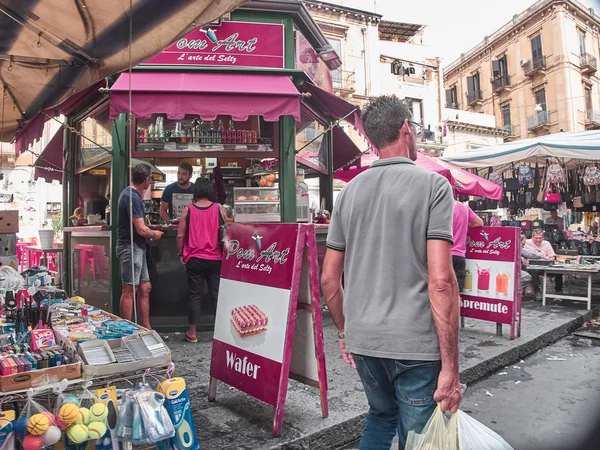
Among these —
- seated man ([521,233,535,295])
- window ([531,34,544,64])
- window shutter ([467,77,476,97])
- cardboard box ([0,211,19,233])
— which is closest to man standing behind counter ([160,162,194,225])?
cardboard box ([0,211,19,233])

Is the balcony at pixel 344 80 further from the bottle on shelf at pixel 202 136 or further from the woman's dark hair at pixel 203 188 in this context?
the woman's dark hair at pixel 203 188

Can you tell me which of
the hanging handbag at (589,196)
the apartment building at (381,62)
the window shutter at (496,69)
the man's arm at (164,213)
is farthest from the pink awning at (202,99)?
the window shutter at (496,69)

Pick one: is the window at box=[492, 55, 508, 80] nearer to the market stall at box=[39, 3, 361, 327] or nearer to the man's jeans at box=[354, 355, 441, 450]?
the market stall at box=[39, 3, 361, 327]

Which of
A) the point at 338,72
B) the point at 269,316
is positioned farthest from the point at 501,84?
the point at 269,316

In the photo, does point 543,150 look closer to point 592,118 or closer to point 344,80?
point 344,80

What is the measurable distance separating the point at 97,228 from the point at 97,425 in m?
4.96

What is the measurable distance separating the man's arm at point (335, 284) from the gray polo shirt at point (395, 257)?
16cm

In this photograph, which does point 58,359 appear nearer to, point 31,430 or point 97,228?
point 31,430

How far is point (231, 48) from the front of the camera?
643 cm

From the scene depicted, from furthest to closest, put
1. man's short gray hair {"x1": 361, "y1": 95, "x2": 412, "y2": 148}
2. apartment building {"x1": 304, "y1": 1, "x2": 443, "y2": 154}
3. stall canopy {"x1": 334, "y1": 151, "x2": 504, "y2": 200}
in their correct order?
apartment building {"x1": 304, "y1": 1, "x2": 443, "y2": 154} < stall canopy {"x1": 334, "y1": 151, "x2": 504, "y2": 200} < man's short gray hair {"x1": 361, "y1": 95, "x2": 412, "y2": 148}

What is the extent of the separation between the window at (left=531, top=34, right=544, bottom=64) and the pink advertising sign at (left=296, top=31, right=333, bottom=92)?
24820 millimetres

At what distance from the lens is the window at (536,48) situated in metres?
26.9

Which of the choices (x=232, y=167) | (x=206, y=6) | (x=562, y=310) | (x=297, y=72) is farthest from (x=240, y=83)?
(x=562, y=310)

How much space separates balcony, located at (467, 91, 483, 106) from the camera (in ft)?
113
